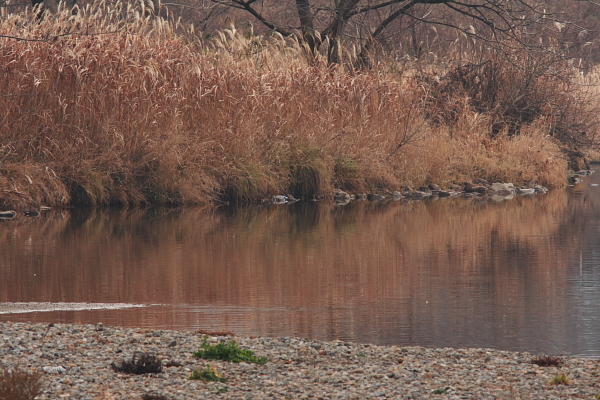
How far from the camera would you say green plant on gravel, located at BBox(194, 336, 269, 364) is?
20.0 feet

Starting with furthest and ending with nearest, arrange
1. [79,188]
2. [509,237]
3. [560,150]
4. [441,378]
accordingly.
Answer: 1. [560,150]
2. [79,188]
3. [509,237]
4. [441,378]

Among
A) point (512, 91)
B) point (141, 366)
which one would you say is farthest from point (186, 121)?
point (141, 366)

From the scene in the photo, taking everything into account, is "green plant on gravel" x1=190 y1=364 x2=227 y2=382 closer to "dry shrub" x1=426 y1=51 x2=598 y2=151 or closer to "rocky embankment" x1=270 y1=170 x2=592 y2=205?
"rocky embankment" x1=270 y1=170 x2=592 y2=205

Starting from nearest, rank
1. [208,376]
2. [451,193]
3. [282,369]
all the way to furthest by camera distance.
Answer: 1. [208,376]
2. [282,369]
3. [451,193]

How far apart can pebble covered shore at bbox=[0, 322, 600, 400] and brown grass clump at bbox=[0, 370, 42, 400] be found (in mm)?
307

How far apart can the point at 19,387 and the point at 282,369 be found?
183 centimetres

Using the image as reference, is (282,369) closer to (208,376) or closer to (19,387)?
(208,376)

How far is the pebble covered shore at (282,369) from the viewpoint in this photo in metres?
5.38

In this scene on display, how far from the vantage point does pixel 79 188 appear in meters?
16.7

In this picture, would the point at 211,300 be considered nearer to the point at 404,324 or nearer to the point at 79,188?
the point at 404,324

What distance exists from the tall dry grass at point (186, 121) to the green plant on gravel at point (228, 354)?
8.91 metres

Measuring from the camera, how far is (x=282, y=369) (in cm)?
598

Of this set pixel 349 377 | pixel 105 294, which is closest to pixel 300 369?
pixel 349 377

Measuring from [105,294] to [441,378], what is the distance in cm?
428
